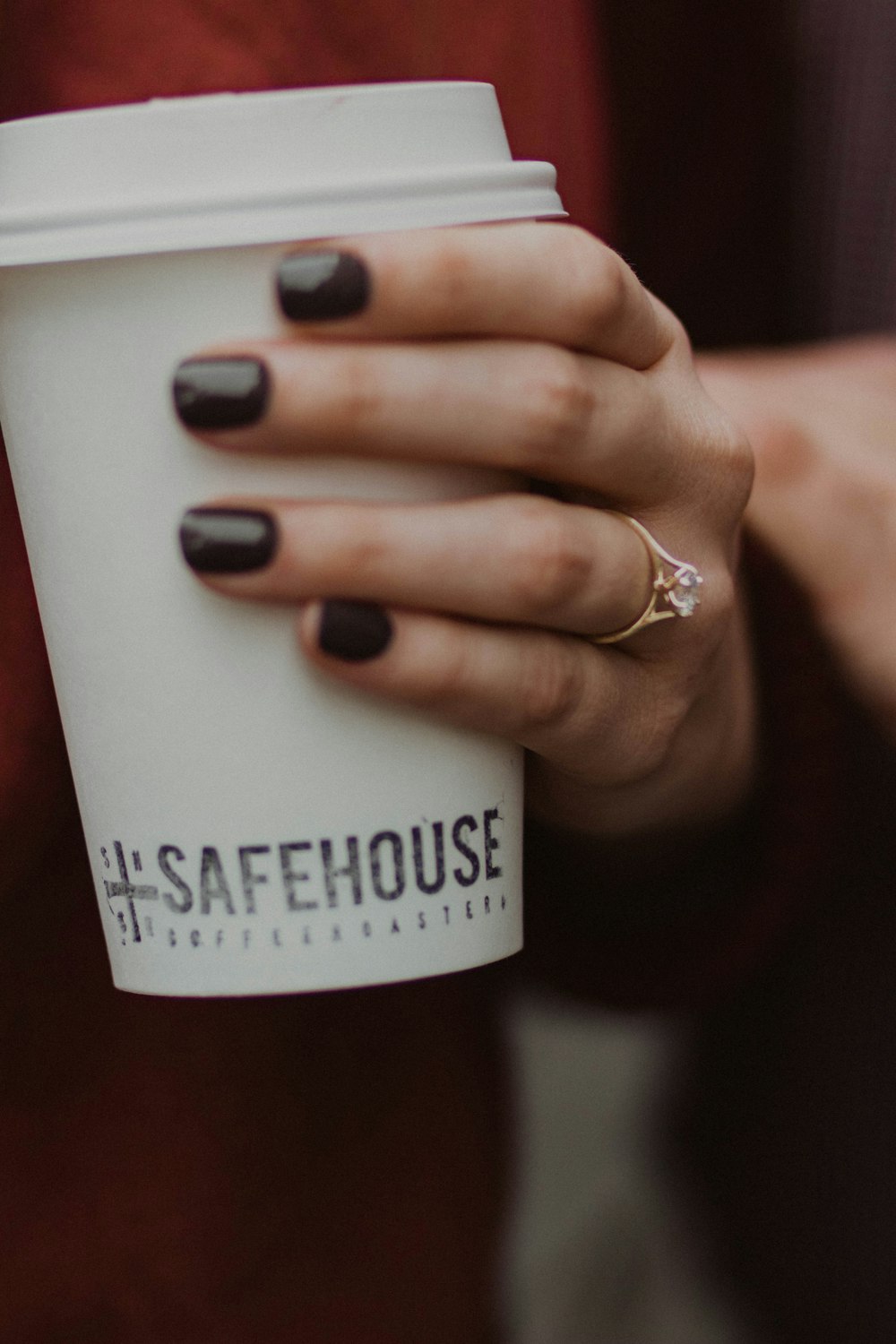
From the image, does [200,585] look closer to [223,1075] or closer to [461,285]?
[461,285]

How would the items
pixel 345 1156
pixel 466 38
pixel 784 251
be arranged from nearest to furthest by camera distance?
1. pixel 466 38
2. pixel 345 1156
3. pixel 784 251

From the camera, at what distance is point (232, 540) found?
43cm

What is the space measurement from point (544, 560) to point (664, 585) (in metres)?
0.07

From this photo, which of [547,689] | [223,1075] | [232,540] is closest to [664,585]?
[547,689]

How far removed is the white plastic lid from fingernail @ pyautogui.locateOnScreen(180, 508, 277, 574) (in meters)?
0.09

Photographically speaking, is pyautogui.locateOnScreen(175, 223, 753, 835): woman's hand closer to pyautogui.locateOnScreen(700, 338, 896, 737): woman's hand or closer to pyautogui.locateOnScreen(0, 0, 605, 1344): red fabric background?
pyautogui.locateOnScreen(0, 0, 605, 1344): red fabric background

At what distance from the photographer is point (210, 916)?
476 millimetres

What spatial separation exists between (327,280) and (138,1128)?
1.57 feet

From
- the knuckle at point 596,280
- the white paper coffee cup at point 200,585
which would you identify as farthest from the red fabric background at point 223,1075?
the knuckle at point 596,280

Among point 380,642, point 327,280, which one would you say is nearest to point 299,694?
point 380,642

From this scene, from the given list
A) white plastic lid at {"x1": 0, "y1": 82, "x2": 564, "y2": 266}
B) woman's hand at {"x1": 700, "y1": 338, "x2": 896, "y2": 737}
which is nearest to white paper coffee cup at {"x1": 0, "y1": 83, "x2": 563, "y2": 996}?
white plastic lid at {"x1": 0, "y1": 82, "x2": 564, "y2": 266}

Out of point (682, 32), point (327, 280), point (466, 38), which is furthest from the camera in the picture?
point (682, 32)

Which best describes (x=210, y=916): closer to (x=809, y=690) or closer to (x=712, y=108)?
(x=809, y=690)

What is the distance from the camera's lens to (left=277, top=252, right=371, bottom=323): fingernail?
40 cm
